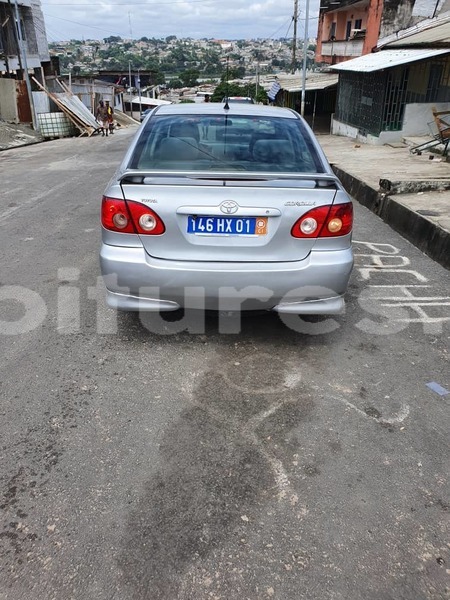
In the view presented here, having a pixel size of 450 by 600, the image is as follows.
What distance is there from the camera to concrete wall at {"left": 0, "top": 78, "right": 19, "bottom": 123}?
22656 mm

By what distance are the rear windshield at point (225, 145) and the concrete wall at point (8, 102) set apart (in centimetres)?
2224

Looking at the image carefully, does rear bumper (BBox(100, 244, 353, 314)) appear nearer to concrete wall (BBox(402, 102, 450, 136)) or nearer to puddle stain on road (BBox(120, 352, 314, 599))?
puddle stain on road (BBox(120, 352, 314, 599))

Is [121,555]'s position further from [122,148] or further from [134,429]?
[122,148]

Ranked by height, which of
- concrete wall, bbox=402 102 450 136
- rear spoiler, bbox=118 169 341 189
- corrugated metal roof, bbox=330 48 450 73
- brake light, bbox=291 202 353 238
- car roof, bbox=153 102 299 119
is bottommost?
concrete wall, bbox=402 102 450 136

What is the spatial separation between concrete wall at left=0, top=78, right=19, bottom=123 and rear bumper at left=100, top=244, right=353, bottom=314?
909 inches

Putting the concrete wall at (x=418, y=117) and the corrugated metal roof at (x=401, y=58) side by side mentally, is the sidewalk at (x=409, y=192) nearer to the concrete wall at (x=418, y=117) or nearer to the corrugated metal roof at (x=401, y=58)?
the corrugated metal roof at (x=401, y=58)

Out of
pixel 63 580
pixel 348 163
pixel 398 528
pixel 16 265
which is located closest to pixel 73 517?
pixel 63 580

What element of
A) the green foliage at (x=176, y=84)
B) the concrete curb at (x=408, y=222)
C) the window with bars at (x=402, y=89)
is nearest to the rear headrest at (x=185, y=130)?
the concrete curb at (x=408, y=222)

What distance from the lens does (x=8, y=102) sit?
907 inches

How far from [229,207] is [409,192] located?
5777 millimetres

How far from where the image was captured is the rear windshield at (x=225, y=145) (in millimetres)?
3602

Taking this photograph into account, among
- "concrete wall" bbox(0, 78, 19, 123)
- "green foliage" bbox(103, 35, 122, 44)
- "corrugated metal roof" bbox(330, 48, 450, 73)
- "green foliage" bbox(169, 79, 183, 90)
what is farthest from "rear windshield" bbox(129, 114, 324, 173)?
"green foliage" bbox(103, 35, 122, 44)

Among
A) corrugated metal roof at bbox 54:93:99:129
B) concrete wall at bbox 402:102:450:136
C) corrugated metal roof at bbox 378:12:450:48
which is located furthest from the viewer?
corrugated metal roof at bbox 54:93:99:129

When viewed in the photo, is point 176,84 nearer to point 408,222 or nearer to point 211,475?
point 408,222
